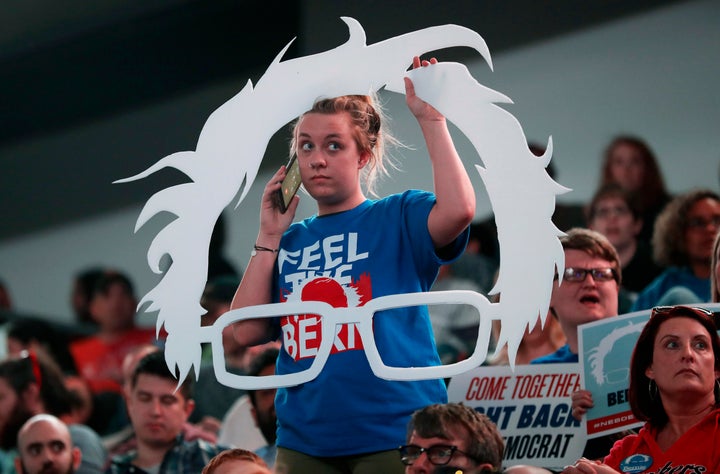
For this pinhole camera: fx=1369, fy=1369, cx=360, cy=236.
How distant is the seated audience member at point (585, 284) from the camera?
163 inches

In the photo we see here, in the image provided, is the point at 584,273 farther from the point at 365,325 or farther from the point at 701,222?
the point at 365,325

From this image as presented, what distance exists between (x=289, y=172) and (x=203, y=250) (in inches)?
12.2

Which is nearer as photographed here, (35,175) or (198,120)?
(198,120)

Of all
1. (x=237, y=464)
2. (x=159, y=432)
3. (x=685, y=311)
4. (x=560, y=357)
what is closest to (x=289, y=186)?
(x=237, y=464)

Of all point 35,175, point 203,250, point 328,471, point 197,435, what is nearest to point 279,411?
point 328,471

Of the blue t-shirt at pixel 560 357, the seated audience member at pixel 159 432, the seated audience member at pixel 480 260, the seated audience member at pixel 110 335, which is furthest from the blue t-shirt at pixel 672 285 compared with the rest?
the seated audience member at pixel 110 335

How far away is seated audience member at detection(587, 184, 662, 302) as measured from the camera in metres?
5.43

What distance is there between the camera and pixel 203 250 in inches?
142

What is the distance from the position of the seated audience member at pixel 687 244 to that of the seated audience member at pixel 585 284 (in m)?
0.69

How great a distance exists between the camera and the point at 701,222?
4898 mm

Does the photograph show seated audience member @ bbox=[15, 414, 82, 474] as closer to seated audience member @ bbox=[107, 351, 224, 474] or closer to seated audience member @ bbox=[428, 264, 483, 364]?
seated audience member @ bbox=[107, 351, 224, 474]

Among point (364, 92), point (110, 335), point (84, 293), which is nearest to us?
point (364, 92)

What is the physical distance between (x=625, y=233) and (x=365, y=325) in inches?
94.6

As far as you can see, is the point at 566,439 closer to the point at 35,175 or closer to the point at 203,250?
the point at 203,250
